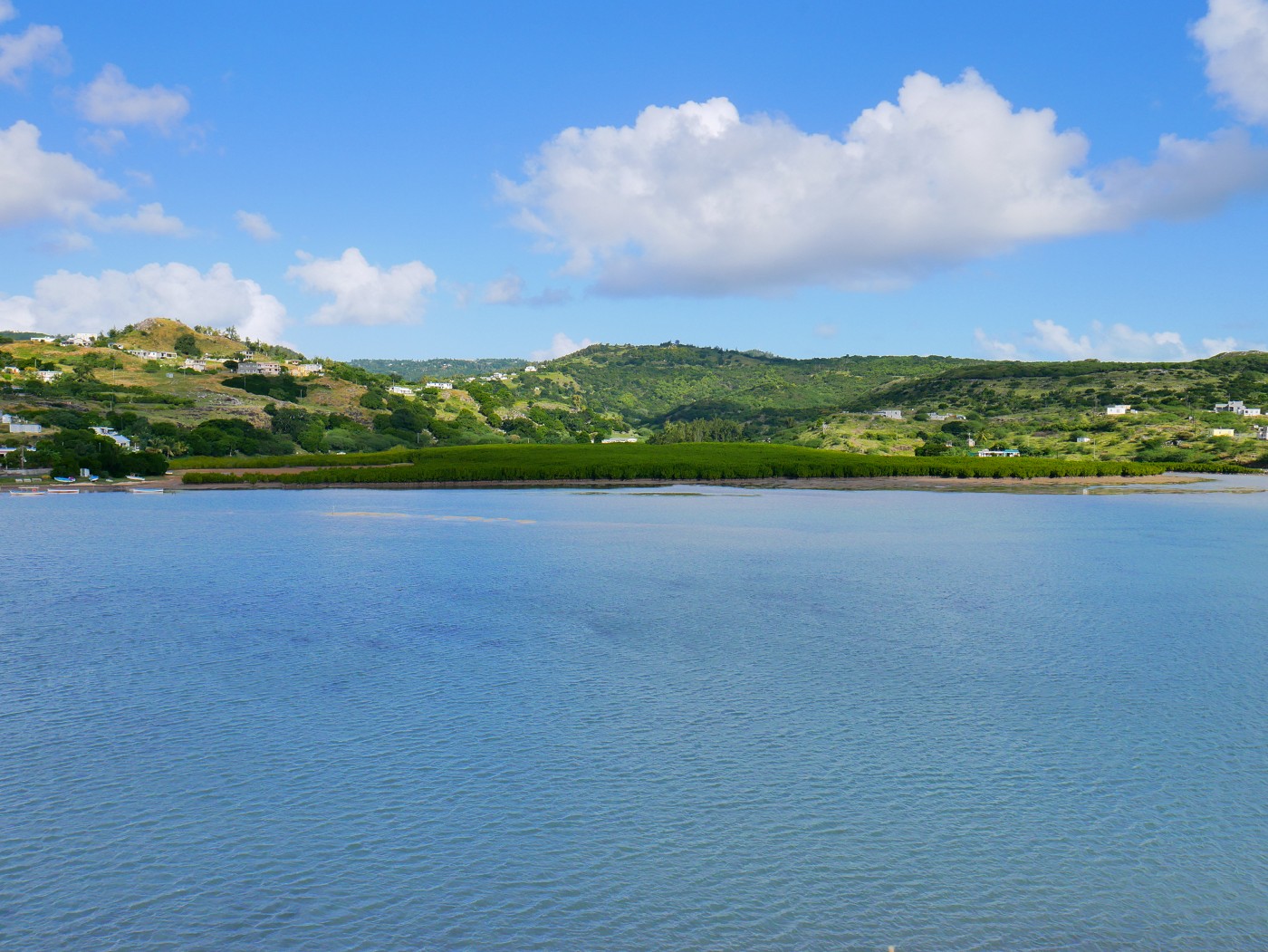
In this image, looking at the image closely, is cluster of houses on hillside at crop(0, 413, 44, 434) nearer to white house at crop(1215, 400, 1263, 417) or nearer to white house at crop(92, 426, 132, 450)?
white house at crop(92, 426, 132, 450)

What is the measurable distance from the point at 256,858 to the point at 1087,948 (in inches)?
433

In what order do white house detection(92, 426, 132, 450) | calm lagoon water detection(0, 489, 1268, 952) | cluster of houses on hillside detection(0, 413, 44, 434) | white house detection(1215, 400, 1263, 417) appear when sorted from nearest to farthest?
calm lagoon water detection(0, 489, 1268, 952) → white house detection(92, 426, 132, 450) → cluster of houses on hillside detection(0, 413, 44, 434) → white house detection(1215, 400, 1263, 417)

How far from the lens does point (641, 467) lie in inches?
4609

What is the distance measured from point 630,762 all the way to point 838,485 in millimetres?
93361

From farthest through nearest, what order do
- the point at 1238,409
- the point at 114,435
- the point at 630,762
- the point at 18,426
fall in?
the point at 1238,409 < the point at 114,435 < the point at 18,426 < the point at 630,762

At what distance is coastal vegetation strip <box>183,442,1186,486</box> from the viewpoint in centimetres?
10762

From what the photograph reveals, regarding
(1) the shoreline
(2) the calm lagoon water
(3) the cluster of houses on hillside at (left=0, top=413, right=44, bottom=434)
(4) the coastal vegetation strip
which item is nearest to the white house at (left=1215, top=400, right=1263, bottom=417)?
(4) the coastal vegetation strip

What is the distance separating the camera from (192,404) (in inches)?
6929

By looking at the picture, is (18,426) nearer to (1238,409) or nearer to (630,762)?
(630,762)

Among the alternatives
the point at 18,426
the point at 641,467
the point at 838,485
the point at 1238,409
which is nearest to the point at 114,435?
the point at 18,426

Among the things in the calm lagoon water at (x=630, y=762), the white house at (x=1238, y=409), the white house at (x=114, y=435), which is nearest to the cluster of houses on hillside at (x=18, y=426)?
the white house at (x=114, y=435)

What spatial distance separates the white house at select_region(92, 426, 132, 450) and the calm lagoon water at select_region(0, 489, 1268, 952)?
9947cm

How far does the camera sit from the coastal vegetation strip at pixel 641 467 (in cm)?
10762

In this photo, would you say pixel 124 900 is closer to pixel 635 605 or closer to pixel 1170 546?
pixel 635 605
